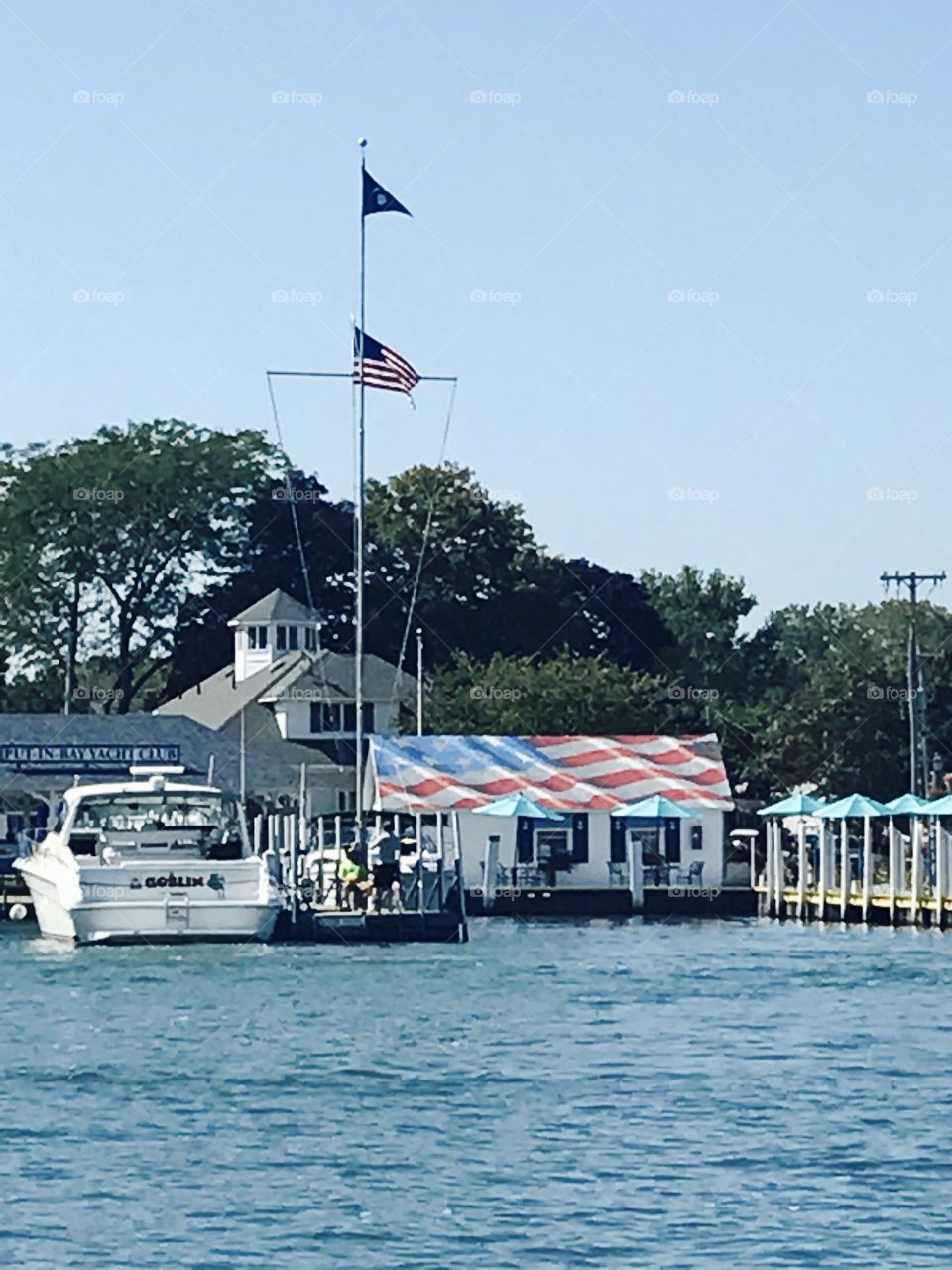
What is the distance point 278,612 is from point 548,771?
26.9 meters

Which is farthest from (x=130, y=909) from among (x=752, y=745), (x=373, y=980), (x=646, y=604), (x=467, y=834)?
(x=646, y=604)

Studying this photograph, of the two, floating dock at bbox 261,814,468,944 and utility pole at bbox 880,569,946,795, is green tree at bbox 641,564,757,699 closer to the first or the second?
utility pole at bbox 880,569,946,795

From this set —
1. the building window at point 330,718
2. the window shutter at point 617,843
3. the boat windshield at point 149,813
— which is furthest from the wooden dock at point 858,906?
the building window at point 330,718

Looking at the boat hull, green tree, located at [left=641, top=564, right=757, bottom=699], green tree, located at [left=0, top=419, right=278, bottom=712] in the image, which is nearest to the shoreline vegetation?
green tree, located at [left=0, top=419, right=278, bottom=712]

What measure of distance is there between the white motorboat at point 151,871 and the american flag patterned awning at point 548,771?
21269 mm

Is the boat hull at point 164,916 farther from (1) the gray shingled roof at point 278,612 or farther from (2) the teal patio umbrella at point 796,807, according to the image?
(1) the gray shingled roof at point 278,612

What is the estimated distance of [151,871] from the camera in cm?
5684

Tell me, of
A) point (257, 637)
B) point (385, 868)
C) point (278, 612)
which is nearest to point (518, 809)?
point (385, 868)

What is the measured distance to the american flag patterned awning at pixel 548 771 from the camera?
86000mm

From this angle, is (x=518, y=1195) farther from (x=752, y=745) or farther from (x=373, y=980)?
(x=752, y=745)

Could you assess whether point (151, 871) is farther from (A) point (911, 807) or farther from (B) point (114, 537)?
(B) point (114, 537)

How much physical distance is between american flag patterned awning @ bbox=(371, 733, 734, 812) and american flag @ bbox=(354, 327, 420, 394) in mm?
19739

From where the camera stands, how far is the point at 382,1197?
26.8 meters

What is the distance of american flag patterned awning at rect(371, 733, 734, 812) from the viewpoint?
86.0 meters
